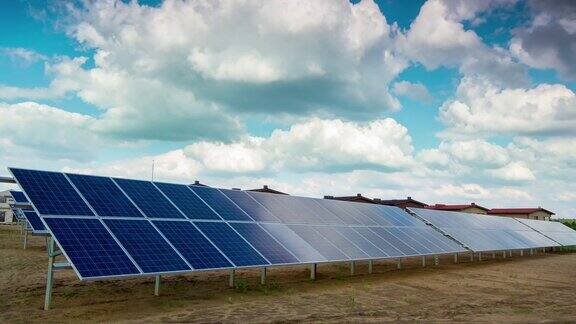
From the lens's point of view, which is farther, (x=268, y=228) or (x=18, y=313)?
(x=268, y=228)

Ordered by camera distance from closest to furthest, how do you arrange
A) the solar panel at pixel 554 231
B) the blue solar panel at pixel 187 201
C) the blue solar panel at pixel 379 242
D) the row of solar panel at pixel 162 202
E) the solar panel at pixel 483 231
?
the row of solar panel at pixel 162 202
the blue solar panel at pixel 187 201
the blue solar panel at pixel 379 242
the solar panel at pixel 483 231
the solar panel at pixel 554 231

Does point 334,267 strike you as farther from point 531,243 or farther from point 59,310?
point 531,243

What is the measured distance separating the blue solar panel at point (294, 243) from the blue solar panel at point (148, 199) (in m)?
4.63

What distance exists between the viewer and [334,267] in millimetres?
29531

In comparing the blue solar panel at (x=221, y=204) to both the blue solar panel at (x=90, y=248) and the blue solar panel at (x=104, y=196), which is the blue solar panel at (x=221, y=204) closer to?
the blue solar panel at (x=104, y=196)

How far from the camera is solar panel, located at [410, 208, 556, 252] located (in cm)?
3731

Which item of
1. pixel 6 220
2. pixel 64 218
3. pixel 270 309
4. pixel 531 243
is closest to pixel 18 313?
pixel 64 218

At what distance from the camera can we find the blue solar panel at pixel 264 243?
18859 millimetres

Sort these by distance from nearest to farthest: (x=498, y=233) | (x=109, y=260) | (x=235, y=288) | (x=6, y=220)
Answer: (x=109, y=260), (x=235, y=288), (x=498, y=233), (x=6, y=220)

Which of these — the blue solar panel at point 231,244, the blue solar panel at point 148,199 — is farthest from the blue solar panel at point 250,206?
the blue solar panel at point 148,199

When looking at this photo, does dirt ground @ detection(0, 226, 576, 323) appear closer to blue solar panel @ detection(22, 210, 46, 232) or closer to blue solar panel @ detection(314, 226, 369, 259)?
blue solar panel @ detection(314, 226, 369, 259)

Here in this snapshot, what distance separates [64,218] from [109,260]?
225 cm

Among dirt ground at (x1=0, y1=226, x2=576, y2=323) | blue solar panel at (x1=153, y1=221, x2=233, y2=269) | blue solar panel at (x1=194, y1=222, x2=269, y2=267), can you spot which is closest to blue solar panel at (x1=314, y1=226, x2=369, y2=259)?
dirt ground at (x1=0, y1=226, x2=576, y2=323)

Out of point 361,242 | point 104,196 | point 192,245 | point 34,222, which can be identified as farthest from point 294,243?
point 34,222
